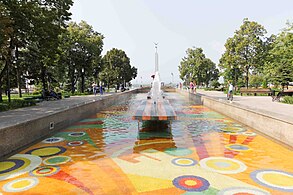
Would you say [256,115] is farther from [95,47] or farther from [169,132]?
[95,47]

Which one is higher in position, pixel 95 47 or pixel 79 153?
pixel 95 47

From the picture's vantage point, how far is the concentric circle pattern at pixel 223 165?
555cm

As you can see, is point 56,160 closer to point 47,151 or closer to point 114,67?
point 47,151

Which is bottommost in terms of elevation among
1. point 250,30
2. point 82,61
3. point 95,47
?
point 82,61

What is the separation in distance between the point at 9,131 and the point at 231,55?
120 ft

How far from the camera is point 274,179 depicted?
5035 millimetres

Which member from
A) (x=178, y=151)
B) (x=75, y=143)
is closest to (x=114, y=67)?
(x=75, y=143)

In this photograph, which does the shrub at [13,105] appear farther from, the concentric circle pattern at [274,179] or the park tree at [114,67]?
the park tree at [114,67]

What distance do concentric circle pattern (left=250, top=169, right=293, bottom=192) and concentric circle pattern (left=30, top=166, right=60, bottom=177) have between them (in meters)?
4.91

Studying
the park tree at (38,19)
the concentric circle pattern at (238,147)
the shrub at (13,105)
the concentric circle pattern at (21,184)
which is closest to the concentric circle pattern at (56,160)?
the concentric circle pattern at (21,184)

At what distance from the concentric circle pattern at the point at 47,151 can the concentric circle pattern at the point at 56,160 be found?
41 cm

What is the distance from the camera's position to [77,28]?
118ft

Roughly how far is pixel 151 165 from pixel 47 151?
12.2 feet

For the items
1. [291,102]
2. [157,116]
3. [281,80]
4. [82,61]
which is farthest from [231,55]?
[157,116]
